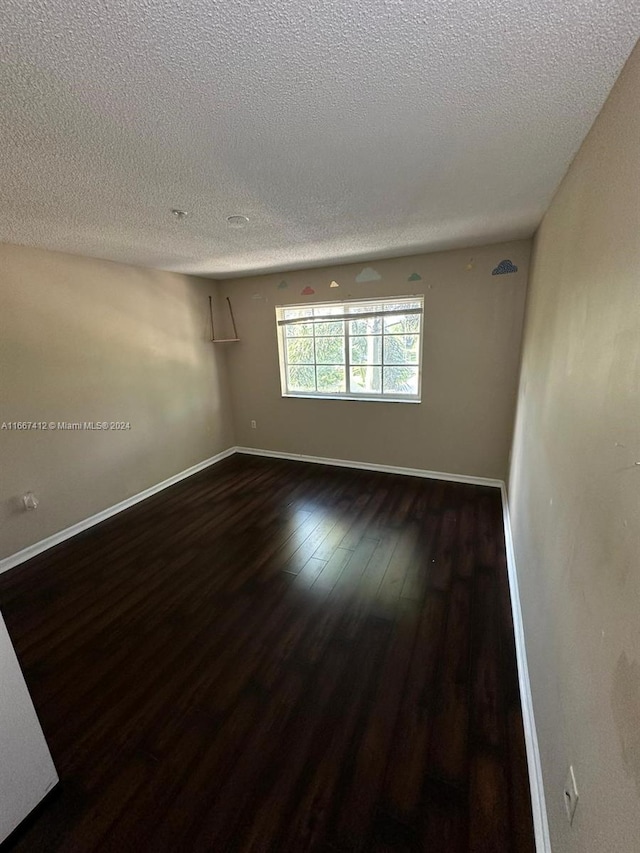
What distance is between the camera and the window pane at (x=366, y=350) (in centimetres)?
368

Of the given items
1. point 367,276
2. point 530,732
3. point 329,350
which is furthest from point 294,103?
point 329,350

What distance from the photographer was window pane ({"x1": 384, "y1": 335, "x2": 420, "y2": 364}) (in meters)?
3.49

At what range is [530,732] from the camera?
132cm

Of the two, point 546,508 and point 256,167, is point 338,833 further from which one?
point 256,167

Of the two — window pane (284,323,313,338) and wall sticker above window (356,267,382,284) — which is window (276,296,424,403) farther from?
wall sticker above window (356,267,382,284)

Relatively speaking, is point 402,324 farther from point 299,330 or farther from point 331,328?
point 299,330

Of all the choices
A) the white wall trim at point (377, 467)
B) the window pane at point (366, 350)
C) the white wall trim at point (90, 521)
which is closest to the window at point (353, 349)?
the window pane at point (366, 350)

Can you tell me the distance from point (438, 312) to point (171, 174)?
2.59m

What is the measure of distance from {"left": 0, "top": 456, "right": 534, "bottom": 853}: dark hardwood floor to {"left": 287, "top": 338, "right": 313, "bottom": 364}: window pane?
2144 millimetres

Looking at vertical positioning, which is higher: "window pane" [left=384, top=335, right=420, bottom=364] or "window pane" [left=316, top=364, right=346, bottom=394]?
"window pane" [left=384, top=335, right=420, bottom=364]

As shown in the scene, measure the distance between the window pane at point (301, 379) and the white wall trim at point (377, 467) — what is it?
888 mm

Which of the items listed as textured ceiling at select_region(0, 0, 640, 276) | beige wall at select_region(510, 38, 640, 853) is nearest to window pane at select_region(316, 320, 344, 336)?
textured ceiling at select_region(0, 0, 640, 276)

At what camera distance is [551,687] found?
114cm

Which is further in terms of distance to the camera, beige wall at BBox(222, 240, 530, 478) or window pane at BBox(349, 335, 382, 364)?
window pane at BBox(349, 335, 382, 364)
